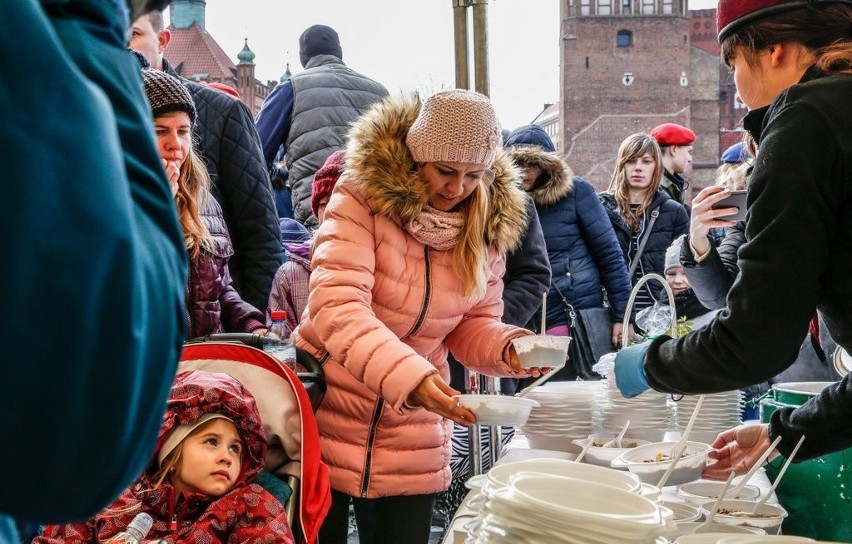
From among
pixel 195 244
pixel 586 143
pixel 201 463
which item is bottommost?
pixel 586 143

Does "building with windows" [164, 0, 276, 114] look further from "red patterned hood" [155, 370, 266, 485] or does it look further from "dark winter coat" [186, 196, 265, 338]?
"red patterned hood" [155, 370, 266, 485]

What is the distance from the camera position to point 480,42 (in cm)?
412

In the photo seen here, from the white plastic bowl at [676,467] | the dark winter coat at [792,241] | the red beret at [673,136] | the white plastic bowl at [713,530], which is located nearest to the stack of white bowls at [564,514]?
the white plastic bowl at [713,530]

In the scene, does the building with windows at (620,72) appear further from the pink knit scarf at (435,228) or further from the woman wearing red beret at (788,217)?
the woman wearing red beret at (788,217)

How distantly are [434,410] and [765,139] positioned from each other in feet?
3.26

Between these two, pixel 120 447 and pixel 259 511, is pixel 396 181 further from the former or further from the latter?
pixel 120 447

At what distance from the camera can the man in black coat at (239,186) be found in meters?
3.28

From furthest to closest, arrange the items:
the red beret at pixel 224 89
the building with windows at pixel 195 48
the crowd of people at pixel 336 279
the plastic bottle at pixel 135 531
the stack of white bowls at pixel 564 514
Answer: the building with windows at pixel 195 48
the red beret at pixel 224 89
the plastic bottle at pixel 135 531
the stack of white bowls at pixel 564 514
the crowd of people at pixel 336 279

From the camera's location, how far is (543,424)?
2.73 meters

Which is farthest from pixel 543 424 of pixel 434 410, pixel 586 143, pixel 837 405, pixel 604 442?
pixel 586 143

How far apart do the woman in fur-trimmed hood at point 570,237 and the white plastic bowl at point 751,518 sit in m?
2.54

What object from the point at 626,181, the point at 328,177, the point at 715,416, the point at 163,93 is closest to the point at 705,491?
the point at 715,416

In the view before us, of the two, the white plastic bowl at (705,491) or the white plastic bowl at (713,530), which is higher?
the white plastic bowl at (713,530)

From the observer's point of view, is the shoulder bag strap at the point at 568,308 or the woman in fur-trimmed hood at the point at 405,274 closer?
the woman in fur-trimmed hood at the point at 405,274
